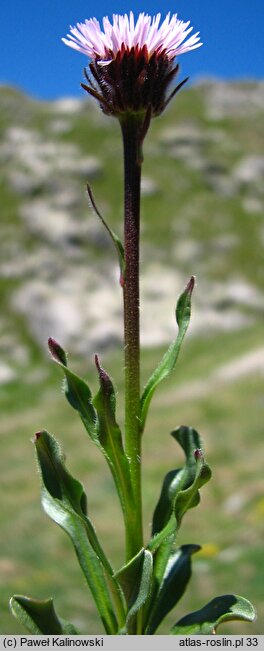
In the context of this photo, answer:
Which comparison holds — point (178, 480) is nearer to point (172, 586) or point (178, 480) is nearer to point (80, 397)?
point (172, 586)

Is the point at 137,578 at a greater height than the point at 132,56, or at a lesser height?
lesser

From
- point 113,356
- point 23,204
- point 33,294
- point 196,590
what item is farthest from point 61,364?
point 23,204

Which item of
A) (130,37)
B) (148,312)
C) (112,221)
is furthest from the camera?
(112,221)

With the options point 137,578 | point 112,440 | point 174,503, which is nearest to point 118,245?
point 112,440

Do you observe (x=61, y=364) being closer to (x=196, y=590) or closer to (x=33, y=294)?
(x=196, y=590)

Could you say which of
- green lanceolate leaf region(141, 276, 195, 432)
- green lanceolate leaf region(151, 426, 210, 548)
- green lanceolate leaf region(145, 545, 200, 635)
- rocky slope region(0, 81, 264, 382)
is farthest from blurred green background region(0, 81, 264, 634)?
green lanceolate leaf region(141, 276, 195, 432)
